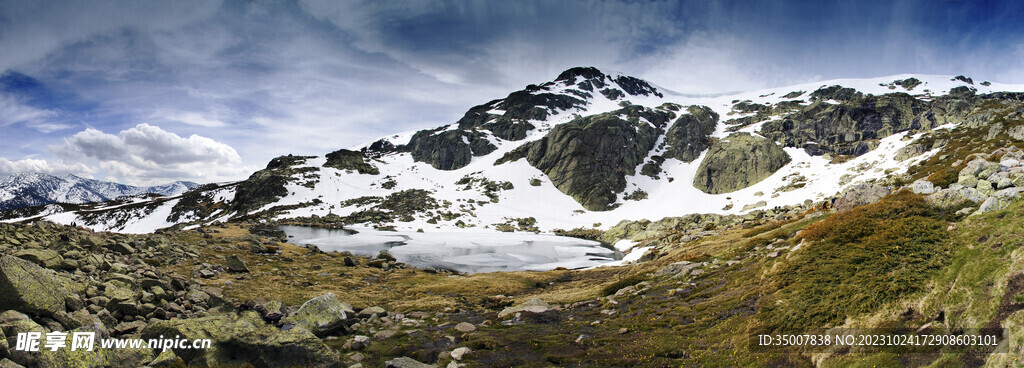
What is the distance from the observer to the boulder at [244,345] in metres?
11.3

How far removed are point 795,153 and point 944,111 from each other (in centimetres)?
5122

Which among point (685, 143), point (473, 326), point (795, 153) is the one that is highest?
point (685, 143)

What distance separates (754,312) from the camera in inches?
535

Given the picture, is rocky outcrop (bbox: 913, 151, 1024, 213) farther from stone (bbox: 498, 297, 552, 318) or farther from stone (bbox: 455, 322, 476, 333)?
stone (bbox: 455, 322, 476, 333)

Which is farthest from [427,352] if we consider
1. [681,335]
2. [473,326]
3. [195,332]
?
[681,335]

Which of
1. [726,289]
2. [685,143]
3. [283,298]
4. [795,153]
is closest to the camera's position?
[726,289]

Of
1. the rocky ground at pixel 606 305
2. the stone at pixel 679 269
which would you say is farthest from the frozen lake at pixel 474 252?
the rocky ground at pixel 606 305

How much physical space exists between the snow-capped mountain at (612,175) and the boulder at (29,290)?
304 feet

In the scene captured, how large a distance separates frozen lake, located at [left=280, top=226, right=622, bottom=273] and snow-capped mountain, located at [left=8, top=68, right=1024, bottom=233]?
2622 cm

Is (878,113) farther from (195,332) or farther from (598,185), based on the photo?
(195,332)

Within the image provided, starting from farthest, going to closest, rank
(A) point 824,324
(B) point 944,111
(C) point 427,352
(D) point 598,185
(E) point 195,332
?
(D) point 598,185, (B) point 944,111, (C) point 427,352, (E) point 195,332, (A) point 824,324

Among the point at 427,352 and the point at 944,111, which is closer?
the point at 427,352

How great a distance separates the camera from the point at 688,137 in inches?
7057

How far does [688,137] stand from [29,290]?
657 ft
